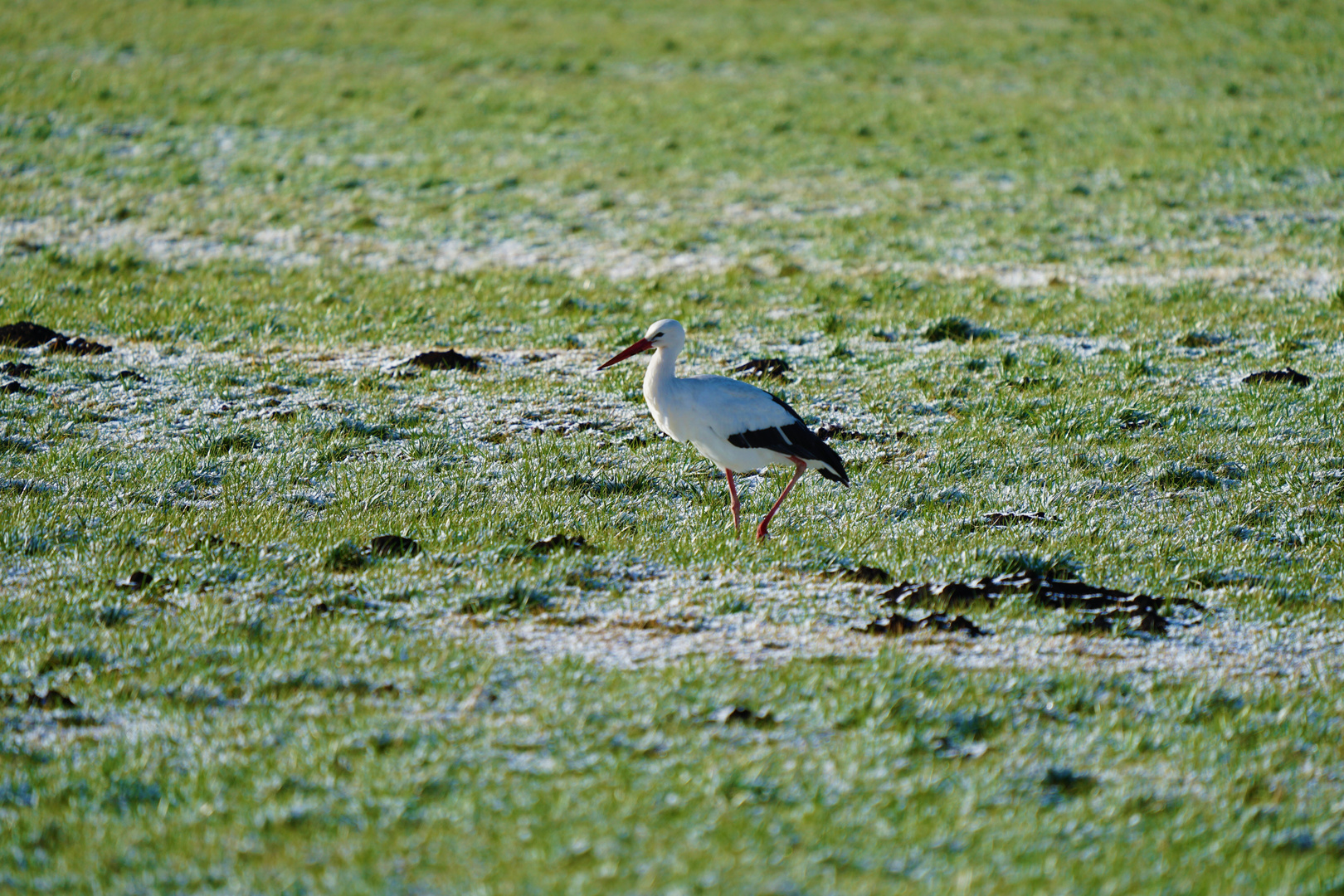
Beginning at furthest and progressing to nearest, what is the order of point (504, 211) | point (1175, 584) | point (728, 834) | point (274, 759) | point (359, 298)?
point (504, 211) < point (359, 298) < point (1175, 584) < point (274, 759) < point (728, 834)

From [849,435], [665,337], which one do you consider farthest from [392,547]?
[849,435]

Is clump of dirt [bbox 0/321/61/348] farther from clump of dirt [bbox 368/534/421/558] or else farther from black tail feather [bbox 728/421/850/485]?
black tail feather [bbox 728/421/850/485]

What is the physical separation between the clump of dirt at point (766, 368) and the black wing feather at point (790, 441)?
13.6 ft

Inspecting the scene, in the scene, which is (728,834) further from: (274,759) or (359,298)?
(359,298)

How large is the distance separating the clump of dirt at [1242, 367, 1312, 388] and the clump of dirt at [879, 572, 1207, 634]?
5988mm

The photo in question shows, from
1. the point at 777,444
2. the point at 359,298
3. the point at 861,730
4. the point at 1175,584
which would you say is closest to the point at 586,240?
the point at 359,298

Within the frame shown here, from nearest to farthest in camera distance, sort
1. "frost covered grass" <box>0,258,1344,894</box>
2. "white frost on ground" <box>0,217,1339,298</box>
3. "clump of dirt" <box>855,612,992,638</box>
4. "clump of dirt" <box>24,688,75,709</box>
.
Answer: "frost covered grass" <box>0,258,1344,894</box> → "clump of dirt" <box>24,688,75,709</box> → "clump of dirt" <box>855,612,992,638</box> → "white frost on ground" <box>0,217,1339,298</box>

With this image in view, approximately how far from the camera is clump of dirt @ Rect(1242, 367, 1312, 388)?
13.2 m

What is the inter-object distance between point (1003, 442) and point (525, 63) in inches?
989

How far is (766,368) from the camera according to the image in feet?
46.5

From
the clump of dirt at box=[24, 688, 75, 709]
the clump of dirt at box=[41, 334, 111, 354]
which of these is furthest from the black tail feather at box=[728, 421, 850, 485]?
the clump of dirt at box=[41, 334, 111, 354]

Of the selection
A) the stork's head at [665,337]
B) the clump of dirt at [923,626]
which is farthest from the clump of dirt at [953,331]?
the clump of dirt at [923,626]

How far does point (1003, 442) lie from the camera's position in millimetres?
11695

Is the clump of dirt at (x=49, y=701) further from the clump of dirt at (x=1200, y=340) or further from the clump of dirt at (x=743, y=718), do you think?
the clump of dirt at (x=1200, y=340)
